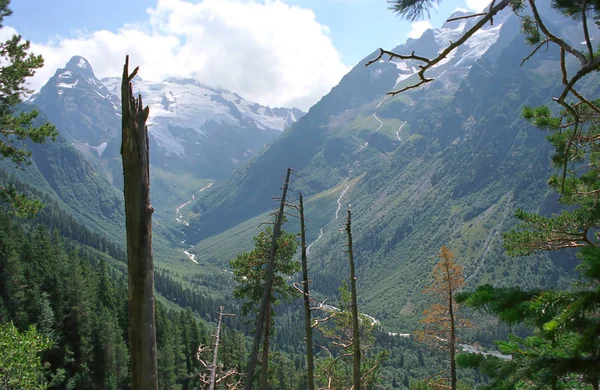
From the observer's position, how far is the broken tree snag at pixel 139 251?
4582 mm

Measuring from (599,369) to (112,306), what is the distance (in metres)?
62.4

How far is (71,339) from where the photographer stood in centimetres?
4334

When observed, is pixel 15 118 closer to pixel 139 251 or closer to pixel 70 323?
pixel 139 251

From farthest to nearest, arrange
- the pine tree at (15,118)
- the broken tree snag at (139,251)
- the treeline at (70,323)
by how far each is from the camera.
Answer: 1. the treeline at (70,323)
2. the pine tree at (15,118)
3. the broken tree snag at (139,251)

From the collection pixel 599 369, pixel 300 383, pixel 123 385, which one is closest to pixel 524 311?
pixel 599 369

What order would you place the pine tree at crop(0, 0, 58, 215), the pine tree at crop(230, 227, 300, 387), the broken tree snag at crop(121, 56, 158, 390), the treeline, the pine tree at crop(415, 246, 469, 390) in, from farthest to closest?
the treeline
the pine tree at crop(230, 227, 300, 387)
the pine tree at crop(415, 246, 469, 390)
the pine tree at crop(0, 0, 58, 215)
the broken tree snag at crop(121, 56, 158, 390)

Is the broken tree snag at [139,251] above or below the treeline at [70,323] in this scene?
above

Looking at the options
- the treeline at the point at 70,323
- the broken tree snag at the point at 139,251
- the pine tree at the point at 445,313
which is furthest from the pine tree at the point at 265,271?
the treeline at the point at 70,323

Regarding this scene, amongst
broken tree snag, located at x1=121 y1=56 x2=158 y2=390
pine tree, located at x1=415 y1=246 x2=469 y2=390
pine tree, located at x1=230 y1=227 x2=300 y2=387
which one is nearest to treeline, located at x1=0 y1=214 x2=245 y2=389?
pine tree, located at x1=230 y1=227 x2=300 y2=387

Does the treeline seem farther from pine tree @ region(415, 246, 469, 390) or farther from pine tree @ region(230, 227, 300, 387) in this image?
pine tree @ region(415, 246, 469, 390)

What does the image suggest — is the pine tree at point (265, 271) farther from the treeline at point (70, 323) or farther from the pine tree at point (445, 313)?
the treeline at point (70, 323)

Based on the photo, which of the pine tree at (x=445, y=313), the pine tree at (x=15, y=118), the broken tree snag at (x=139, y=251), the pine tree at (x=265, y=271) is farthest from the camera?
the pine tree at (x=265, y=271)

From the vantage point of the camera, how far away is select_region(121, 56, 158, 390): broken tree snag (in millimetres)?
4582

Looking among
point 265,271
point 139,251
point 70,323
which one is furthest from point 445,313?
point 70,323
